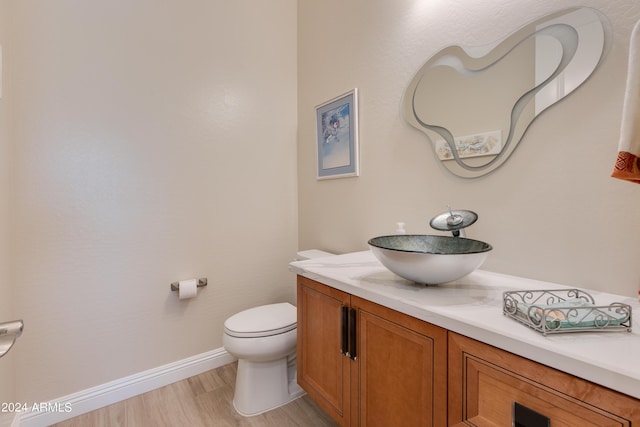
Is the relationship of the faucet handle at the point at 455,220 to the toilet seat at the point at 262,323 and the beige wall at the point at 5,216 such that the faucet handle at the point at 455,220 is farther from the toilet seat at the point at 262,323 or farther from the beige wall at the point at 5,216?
the beige wall at the point at 5,216

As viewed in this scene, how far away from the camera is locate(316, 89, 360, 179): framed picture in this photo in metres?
1.81

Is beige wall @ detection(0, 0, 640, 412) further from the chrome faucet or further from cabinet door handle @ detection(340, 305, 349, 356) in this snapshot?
cabinet door handle @ detection(340, 305, 349, 356)

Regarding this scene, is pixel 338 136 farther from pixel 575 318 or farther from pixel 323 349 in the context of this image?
pixel 575 318

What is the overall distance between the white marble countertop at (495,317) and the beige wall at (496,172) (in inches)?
5.9

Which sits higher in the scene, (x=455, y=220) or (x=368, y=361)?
(x=455, y=220)

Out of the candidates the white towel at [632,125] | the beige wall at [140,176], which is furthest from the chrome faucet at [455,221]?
the beige wall at [140,176]

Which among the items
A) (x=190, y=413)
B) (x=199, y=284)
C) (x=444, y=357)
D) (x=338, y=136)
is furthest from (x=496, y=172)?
(x=190, y=413)

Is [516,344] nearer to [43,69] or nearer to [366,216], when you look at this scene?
[366,216]

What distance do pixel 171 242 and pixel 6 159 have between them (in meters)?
0.84

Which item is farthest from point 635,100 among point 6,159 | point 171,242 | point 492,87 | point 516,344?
point 6,159

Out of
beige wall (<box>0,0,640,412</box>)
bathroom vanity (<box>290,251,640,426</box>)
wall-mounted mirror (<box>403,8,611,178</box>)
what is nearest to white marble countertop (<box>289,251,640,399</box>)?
bathroom vanity (<box>290,251,640,426</box>)

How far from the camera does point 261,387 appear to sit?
5.28ft

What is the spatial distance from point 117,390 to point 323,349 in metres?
1.32

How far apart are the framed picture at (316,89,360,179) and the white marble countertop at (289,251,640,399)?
78 cm
